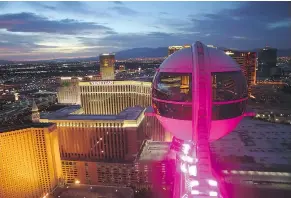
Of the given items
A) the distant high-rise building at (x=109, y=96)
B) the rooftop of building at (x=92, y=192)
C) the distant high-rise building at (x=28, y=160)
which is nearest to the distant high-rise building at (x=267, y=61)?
the distant high-rise building at (x=109, y=96)

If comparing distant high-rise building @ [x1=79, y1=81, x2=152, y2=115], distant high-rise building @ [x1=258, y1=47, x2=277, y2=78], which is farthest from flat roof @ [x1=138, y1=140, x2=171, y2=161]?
distant high-rise building @ [x1=258, y1=47, x2=277, y2=78]

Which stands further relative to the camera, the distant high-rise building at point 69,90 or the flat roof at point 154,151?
the distant high-rise building at point 69,90

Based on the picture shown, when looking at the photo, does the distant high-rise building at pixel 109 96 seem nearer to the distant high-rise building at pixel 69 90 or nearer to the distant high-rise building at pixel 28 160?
the distant high-rise building at pixel 28 160

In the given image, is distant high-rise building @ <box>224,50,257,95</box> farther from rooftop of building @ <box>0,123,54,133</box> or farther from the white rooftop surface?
rooftop of building @ <box>0,123,54,133</box>

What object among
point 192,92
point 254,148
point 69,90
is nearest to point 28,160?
point 192,92

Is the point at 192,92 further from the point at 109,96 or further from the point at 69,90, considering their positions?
the point at 69,90
